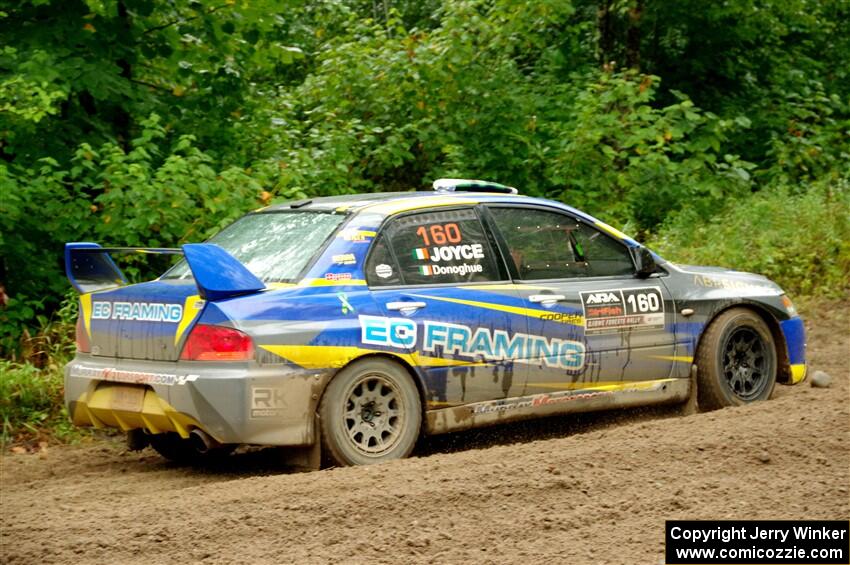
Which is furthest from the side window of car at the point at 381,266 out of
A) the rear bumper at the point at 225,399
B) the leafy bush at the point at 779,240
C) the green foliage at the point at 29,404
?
the leafy bush at the point at 779,240

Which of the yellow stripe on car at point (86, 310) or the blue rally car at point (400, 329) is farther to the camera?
the yellow stripe on car at point (86, 310)

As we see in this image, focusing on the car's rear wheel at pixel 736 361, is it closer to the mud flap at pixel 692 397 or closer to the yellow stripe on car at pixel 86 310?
the mud flap at pixel 692 397

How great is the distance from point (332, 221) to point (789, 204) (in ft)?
26.9

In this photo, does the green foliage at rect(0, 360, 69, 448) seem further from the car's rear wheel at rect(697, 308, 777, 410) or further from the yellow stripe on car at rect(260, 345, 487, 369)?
the car's rear wheel at rect(697, 308, 777, 410)

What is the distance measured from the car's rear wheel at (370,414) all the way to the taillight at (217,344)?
0.53 metres

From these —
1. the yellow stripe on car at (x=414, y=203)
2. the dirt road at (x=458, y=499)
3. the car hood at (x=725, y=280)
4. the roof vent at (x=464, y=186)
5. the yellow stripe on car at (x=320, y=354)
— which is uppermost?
the roof vent at (x=464, y=186)

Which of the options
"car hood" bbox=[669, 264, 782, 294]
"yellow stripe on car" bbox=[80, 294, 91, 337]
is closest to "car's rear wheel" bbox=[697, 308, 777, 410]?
"car hood" bbox=[669, 264, 782, 294]

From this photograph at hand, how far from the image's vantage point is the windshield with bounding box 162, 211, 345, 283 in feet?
23.4

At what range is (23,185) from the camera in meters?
10.4

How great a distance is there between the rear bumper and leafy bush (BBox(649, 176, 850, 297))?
284 inches

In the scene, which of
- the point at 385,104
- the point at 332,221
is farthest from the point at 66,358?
the point at 385,104

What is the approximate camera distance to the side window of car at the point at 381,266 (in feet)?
23.5

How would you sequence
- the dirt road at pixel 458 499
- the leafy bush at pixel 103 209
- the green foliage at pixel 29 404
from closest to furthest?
the dirt road at pixel 458 499
the green foliage at pixel 29 404
the leafy bush at pixel 103 209

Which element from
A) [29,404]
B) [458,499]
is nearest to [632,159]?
[29,404]
